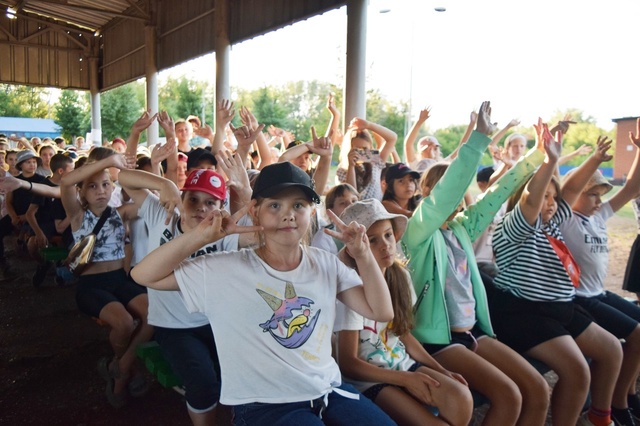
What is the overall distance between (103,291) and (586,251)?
351 cm

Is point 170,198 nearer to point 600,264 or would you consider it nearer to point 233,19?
point 600,264

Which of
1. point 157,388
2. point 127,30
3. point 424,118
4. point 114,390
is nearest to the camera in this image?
point 114,390

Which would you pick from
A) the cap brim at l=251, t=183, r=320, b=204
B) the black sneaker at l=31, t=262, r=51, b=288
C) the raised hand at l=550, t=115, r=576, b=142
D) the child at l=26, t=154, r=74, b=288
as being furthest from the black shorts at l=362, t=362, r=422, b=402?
the black sneaker at l=31, t=262, r=51, b=288

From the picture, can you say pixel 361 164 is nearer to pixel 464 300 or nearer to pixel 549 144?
pixel 549 144

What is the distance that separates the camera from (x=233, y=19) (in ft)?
41.9

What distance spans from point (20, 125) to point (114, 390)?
55.7 meters

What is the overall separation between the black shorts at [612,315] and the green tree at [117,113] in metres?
43.9

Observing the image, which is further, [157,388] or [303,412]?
[157,388]

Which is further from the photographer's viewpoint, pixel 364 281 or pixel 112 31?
pixel 112 31

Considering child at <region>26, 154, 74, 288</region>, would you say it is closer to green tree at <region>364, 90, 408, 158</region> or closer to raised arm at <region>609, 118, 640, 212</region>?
raised arm at <region>609, 118, 640, 212</region>

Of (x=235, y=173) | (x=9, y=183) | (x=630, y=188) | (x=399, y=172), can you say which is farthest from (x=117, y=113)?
(x=630, y=188)

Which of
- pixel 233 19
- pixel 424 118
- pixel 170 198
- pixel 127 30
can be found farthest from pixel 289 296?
pixel 127 30

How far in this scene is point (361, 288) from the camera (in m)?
2.21

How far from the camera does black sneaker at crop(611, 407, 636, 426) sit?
3.35m
